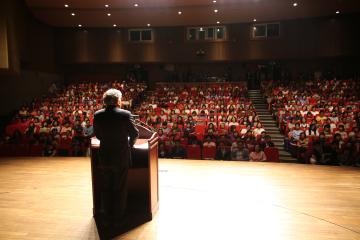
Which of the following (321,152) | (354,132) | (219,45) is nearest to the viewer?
(321,152)

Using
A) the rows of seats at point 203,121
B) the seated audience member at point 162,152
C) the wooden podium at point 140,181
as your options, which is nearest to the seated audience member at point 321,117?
the rows of seats at point 203,121

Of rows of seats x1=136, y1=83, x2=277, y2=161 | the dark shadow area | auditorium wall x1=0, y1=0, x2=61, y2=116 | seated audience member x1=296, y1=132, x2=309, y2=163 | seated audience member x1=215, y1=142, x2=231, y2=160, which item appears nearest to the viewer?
the dark shadow area

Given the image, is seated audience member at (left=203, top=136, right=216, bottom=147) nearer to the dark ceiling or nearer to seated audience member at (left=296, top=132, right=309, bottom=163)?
seated audience member at (left=296, top=132, right=309, bottom=163)

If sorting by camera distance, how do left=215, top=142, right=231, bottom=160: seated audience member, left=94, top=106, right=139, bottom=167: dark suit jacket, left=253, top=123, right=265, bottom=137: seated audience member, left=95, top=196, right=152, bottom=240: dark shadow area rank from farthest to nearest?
left=253, top=123, right=265, bottom=137: seated audience member < left=215, top=142, right=231, bottom=160: seated audience member < left=95, top=196, right=152, bottom=240: dark shadow area < left=94, top=106, right=139, bottom=167: dark suit jacket

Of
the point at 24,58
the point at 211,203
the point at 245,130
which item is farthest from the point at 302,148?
the point at 24,58

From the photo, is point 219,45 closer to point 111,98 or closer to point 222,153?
point 222,153

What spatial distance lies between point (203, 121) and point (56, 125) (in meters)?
3.06

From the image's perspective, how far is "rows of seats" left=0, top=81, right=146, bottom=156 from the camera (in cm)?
542

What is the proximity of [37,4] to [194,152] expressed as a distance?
6.76 meters

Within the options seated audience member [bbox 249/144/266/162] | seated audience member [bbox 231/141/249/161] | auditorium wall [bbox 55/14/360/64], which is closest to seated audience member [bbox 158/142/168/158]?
seated audience member [bbox 231/141/249/161]

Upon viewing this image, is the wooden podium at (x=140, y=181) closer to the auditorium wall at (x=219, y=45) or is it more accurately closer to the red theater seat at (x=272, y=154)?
the red theater seat at (x=272, y=154)

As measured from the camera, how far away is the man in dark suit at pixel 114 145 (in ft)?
6.66

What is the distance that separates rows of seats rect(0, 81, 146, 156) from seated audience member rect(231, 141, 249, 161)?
7.29ft

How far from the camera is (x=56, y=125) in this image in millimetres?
6555
